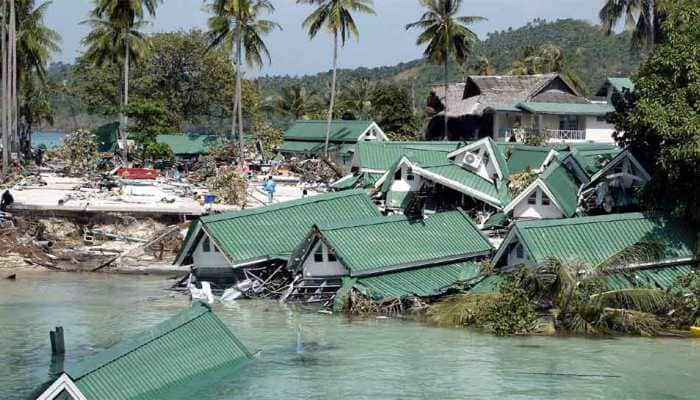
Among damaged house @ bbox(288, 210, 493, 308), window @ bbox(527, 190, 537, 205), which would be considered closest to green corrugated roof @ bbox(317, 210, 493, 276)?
damaged house @ bbox(288, 210, 493, 308)

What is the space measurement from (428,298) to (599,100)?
44.0 metres

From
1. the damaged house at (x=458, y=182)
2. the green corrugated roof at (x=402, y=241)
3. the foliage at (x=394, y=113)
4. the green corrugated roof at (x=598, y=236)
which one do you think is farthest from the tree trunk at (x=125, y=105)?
the green corrugated roof at (x=598, y=236)

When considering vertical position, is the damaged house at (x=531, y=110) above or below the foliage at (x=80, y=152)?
above

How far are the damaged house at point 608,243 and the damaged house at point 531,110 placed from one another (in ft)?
99.8

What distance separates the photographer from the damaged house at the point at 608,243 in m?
33.5

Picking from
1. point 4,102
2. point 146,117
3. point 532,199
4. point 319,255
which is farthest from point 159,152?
point 319,255

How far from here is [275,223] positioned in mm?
37438

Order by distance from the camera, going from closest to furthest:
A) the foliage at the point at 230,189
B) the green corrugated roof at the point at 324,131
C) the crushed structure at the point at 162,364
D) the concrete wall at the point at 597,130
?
the crushed structure at the point at 162,364 < the foliage at the point at 230,189 < the concrete wall at the point at 597,130 < the green corrugated roof at the point at 324,131

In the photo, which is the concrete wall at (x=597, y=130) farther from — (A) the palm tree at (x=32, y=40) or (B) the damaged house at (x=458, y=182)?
(A) the palm tree at (x=32, y=40)

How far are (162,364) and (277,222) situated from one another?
545 inches

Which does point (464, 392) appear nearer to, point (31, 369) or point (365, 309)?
point (365, 309)

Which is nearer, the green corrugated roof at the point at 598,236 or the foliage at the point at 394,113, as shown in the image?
the green corrugated roof at the point at 598,236

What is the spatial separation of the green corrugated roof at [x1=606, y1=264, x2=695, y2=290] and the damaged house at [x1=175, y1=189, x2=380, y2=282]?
9.15 meters

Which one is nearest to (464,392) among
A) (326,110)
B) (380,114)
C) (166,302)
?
(166,302)
